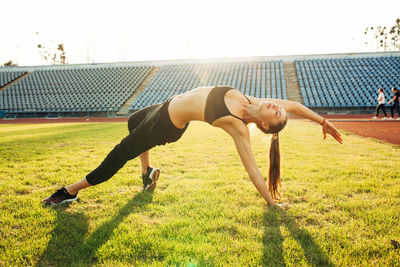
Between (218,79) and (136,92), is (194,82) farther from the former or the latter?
(136,92)

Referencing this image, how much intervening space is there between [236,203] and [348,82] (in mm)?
24615

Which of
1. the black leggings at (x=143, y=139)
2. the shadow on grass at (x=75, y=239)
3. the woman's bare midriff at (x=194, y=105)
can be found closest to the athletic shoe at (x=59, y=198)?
the shadow on grass at (x=75, y=239)

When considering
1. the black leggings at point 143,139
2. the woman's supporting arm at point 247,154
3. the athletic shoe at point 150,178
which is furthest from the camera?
the athletic shoe at point 150,178

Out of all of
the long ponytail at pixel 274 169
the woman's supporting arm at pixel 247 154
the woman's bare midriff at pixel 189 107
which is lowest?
the long ponytail at pixel 274 169

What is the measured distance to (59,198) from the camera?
3.02 metres

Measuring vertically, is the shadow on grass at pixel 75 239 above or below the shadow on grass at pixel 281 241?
below

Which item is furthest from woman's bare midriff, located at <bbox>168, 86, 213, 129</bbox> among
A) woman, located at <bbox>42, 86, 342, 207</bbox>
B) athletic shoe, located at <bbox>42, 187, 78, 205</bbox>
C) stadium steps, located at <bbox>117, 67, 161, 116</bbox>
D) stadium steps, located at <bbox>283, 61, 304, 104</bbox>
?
stadium steps, located at <bbox>117, 67, 161, 116</bbox>

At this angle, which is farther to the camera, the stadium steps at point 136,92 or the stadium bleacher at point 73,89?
the stadium bleacher at point 73,89

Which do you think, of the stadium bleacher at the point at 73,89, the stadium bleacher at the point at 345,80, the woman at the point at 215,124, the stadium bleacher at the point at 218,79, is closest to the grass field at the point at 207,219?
the woman at the point at 215,124

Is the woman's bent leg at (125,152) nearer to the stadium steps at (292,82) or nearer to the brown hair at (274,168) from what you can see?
the brown hair at (274,168)

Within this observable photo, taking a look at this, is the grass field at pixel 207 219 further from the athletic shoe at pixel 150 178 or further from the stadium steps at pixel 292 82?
the stadium steps at pixel 292 82

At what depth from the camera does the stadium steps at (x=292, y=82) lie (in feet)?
73.5

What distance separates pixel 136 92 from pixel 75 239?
2561 centimetres

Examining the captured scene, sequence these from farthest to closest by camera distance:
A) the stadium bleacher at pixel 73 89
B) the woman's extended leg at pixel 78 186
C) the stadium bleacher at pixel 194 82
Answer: the stadium bleacher at pixel 73 89 < the stadium bleacher at pixel 194 82 < the woman's extended leg at pixel 78 186
